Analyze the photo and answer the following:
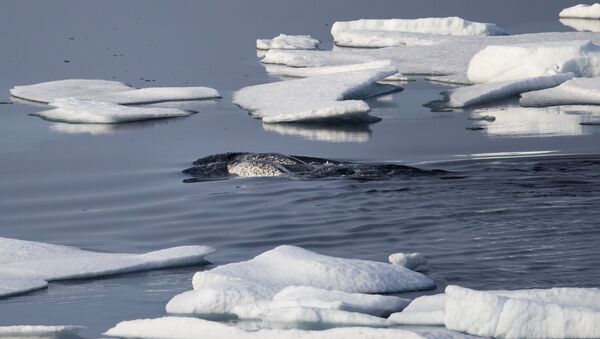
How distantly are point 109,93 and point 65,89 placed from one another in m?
0.75

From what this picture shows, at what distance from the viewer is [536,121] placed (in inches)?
548

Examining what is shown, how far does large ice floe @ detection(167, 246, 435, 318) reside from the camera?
20.4 feet

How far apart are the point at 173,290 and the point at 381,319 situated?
1.66 metres

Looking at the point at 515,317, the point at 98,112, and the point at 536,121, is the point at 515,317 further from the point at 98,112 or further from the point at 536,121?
the point at 98,112

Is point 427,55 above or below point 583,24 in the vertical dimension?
below

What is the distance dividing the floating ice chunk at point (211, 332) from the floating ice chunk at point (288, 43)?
1643 centimetres

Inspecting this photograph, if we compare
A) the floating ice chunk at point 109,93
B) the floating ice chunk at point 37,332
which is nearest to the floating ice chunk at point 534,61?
the floating ice chunk at point 109,93

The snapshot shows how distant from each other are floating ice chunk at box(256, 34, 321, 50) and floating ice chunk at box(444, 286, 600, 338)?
16.8m

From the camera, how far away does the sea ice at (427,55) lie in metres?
19.2

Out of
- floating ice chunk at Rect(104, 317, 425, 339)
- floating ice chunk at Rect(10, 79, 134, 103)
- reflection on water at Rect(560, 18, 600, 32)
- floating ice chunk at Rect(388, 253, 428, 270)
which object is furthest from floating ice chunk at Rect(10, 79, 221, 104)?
floating ice chunk at Rect(104, 317, 425, 339)

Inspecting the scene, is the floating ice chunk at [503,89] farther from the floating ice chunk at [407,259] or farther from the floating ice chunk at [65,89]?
the floating ice chunk at [407,259]

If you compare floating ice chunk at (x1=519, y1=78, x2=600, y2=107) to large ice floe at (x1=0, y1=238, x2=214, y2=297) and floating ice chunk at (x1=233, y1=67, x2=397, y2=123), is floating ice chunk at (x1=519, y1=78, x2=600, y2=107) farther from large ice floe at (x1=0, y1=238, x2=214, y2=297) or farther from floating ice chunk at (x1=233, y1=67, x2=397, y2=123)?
large ice floe at (x1=0, y1=238, x2=214, y2=297)

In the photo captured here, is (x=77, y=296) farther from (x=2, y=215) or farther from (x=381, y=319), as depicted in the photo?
(x=2, y=215)

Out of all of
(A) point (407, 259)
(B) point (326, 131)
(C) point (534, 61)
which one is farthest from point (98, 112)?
(A) point (407, 259)
